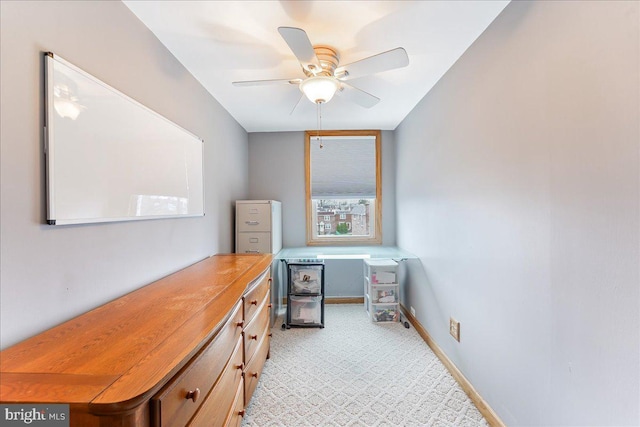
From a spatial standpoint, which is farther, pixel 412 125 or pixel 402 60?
pixel 412 125

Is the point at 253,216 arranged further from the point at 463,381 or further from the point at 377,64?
the point at 463,381

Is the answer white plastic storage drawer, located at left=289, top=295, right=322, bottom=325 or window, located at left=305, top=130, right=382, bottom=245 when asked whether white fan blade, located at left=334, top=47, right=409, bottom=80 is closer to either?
window, located at left=305, top=130, right=382, bottom=245

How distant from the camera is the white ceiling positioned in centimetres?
140

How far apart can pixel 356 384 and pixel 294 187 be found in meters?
2.47

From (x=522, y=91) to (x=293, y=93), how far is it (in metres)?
1.73

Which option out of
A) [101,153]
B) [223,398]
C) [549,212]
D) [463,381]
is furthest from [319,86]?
[463,381]

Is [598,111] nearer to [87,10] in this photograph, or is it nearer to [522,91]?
[522,91]

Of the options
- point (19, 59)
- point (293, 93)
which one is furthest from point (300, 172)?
point (19, 59)

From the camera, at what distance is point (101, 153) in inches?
47.3

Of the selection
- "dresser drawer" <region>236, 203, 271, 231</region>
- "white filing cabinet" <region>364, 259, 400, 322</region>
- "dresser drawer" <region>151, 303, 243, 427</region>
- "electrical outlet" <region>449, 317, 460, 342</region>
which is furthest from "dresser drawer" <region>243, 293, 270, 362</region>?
"electrical outlet" <region>449, 317, 460, 342</region>

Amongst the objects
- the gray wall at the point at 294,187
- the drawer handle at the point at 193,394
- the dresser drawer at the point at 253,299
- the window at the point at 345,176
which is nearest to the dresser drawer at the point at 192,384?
the drawer handle at the point at 193,394

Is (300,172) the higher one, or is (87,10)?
(87,10)

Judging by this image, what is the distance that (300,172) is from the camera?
3.75 meters

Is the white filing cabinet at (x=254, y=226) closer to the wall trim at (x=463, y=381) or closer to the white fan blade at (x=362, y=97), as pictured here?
the white fan blade at (x=362, y=97)
